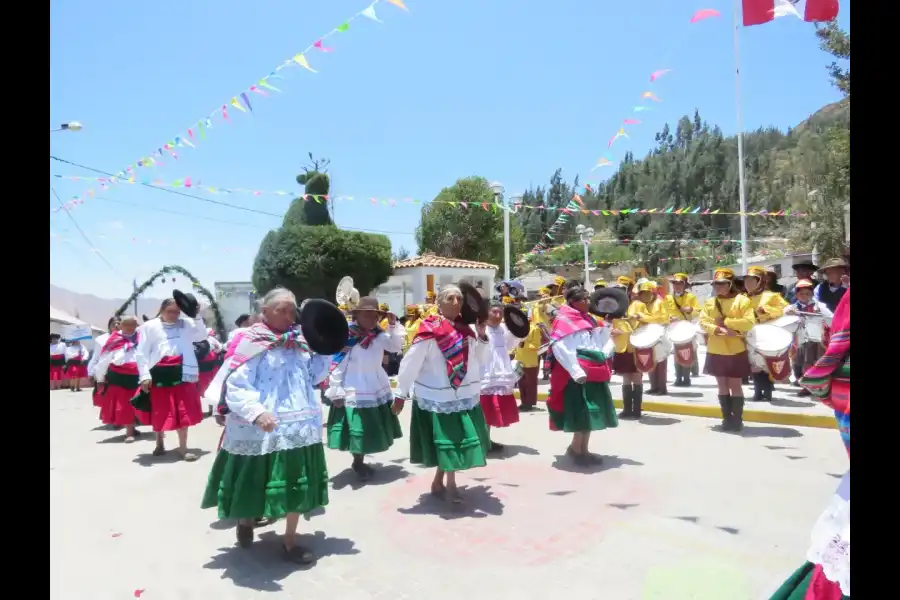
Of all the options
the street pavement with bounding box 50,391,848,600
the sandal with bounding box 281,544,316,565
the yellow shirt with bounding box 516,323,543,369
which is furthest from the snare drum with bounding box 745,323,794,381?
the sandal with bounding box 281,544,316,565

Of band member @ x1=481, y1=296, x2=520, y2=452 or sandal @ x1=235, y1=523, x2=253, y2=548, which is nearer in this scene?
sandal @ x1=235, y1=523, x2=253, y2=548

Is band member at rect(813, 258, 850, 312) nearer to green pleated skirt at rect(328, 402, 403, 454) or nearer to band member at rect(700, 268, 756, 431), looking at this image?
band member at rect(700, 268, 756, 431)

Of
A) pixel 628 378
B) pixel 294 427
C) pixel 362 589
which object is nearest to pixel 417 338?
pixel 294 427

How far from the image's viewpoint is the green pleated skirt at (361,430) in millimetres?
6125

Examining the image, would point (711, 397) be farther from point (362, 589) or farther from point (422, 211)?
point (422, 211)

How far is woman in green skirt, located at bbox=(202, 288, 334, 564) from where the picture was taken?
4.03 m

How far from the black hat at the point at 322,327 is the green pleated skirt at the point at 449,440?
4.02ft

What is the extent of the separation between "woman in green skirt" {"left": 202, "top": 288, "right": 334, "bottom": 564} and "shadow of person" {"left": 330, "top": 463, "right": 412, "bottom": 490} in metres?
1.71

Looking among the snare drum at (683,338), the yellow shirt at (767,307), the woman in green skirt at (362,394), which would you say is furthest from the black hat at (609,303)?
the woman in green skirt at (362,394)

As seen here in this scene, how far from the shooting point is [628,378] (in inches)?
352

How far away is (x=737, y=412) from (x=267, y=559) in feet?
19.5
